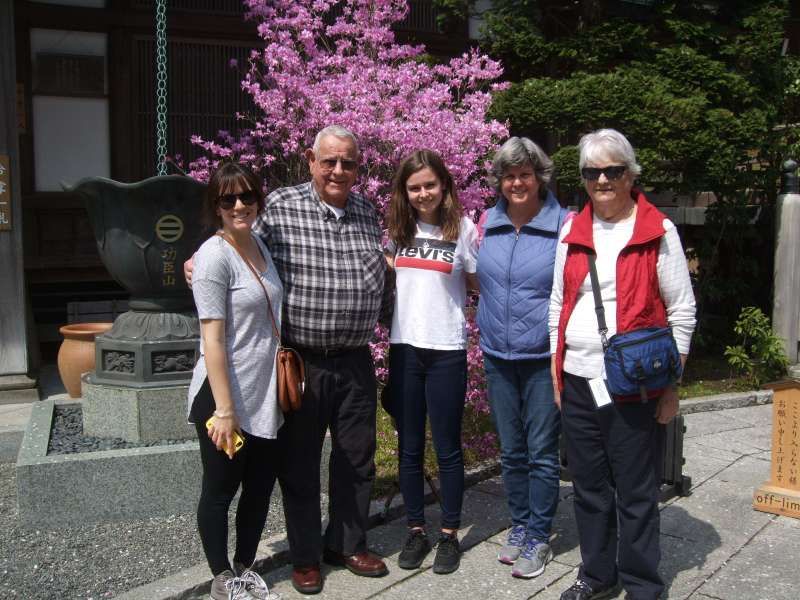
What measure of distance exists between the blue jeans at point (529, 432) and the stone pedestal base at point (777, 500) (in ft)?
5.28

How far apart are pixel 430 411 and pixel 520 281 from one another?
2.34ft

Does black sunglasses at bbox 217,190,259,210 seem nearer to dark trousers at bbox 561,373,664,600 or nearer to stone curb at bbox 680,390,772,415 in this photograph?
dark trousers at bbox 561,373,664,600

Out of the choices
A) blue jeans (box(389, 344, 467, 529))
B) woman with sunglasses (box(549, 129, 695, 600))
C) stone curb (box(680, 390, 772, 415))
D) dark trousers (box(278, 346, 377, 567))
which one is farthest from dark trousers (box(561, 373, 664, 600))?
stone curb (box(680, 390, 772, 415))

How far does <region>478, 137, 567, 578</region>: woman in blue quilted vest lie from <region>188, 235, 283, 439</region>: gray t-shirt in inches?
38.8

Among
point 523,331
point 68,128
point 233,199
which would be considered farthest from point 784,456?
point 68,128

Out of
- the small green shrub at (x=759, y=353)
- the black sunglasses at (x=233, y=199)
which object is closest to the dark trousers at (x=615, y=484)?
the black sunglasses at (x=233, y=199)

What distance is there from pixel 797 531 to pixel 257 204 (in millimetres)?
3294

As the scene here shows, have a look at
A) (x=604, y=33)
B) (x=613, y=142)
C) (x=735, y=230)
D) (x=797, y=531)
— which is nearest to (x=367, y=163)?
(x=604, y=33)

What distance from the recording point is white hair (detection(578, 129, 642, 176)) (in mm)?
3082

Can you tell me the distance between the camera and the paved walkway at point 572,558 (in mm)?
3523

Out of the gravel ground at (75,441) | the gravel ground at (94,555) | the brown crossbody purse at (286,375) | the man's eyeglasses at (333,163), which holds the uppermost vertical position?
the man's eyeglasses at (333,163)

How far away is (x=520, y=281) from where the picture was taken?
3471mm

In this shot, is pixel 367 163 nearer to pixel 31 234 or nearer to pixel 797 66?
pixel 31 234

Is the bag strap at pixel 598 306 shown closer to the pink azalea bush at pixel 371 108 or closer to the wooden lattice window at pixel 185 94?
the pink azalea bush at pixel 371 108
